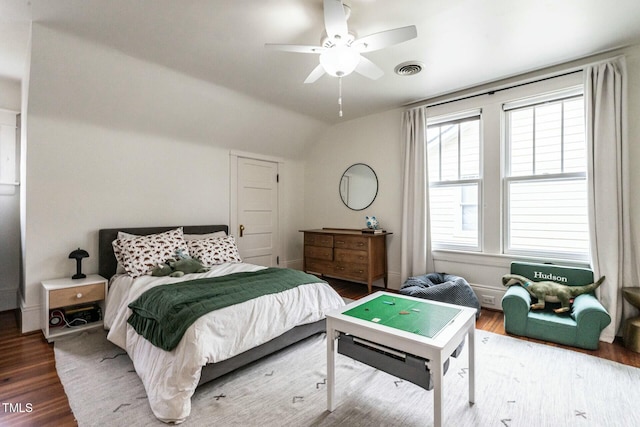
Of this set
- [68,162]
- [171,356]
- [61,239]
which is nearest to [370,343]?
[171,356]

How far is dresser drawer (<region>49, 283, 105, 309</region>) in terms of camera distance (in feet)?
8.47

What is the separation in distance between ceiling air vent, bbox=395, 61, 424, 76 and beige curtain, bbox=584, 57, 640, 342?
1.61m

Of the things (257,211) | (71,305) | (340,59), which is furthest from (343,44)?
(71,305)

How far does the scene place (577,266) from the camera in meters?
2.96

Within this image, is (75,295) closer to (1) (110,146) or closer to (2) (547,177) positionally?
(1) (110,146)

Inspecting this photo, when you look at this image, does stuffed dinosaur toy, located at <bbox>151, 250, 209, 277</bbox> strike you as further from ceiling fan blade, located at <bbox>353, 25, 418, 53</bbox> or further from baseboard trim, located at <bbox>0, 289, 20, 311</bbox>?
ceiling fan blade, located at <bbox>353, 25, 418, 53</bbox>

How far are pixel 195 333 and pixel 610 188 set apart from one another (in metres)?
3.65

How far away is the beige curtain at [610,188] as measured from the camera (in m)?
2.60

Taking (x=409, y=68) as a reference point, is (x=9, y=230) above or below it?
below

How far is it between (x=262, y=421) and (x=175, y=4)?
109 inches

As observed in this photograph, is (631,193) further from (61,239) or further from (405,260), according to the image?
(61,239)

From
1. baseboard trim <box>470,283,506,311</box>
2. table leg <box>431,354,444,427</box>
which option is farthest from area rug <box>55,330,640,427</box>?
baseboard trim <box>470,283,506,311</box>

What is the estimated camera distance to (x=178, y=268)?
2.89 metres

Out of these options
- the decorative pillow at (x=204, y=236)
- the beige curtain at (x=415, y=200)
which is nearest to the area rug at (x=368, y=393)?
the decorative pillow at (x=204, y=236)
